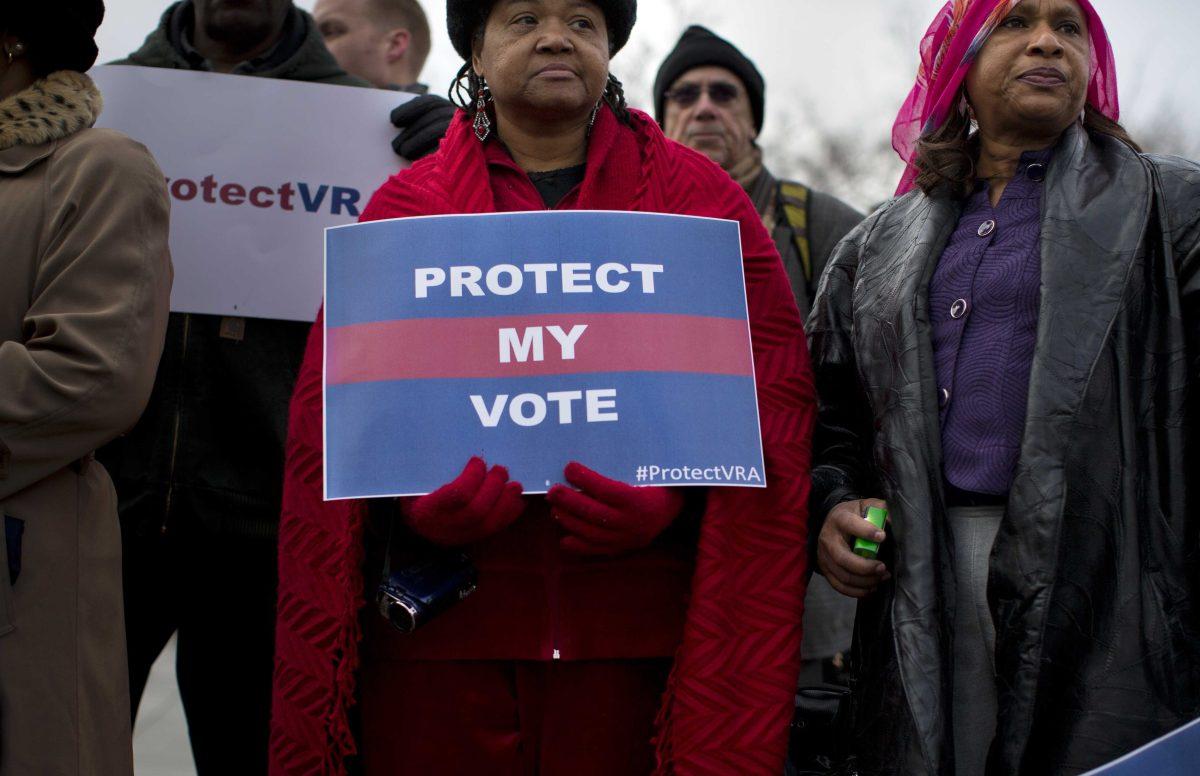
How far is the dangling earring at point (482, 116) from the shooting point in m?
2.82

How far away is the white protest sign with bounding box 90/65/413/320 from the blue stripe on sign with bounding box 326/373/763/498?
0.94 meters

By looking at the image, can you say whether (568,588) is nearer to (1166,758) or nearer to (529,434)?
(529,434)

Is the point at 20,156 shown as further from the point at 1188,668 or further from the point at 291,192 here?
the point at 1188,668

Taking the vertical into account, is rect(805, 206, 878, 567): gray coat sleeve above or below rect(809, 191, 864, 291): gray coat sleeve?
below

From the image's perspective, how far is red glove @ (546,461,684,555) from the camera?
235 centimetres

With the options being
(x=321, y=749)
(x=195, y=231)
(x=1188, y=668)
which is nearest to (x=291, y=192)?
(x=195, y=231)

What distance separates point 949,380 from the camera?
2.48m

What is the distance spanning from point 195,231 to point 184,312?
0.70 feet

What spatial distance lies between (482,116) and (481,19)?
20 centimetres

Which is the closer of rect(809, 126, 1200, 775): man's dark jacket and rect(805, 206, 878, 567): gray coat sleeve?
rect(809, 126, 1200, 775): man's dark jacket

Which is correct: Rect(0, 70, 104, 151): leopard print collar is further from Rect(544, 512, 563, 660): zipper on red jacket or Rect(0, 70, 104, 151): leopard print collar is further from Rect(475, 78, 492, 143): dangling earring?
Rect(544, 512, 563, 660): zipper on red jacket

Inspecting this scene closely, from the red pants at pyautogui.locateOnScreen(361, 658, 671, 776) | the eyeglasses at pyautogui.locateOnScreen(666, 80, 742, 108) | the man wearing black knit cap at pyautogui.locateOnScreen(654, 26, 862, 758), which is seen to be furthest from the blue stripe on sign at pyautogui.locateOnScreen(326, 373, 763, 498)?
the eyeglasses at pyautogui.locateOnScreen(666, 80, 742, 108)

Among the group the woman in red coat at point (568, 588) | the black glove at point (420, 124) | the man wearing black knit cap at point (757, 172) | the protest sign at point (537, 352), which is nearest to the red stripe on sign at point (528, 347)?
the protest sign at point (537, 352)

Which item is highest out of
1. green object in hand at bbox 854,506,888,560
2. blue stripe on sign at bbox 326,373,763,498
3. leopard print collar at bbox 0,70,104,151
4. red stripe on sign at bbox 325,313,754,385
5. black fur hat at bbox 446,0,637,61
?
black fur hat at bbox 446,0,637,61
